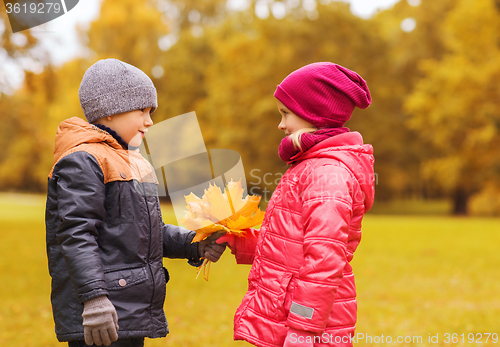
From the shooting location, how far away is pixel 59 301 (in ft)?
7.05

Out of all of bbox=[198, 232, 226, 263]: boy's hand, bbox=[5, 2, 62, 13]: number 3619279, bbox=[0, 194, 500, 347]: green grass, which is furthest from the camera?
bbox=[5, 2, 62, 13]: number 3619279

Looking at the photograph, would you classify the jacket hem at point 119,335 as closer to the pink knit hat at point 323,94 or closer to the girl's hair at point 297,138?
the girl's hair at point 297,138

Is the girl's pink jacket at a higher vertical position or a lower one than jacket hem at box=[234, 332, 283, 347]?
higher

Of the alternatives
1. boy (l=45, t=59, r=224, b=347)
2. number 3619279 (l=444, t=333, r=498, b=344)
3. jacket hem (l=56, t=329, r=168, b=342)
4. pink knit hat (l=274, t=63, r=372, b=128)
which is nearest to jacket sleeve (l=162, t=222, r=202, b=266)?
boy (l=45, t=59, r=224, b=347)

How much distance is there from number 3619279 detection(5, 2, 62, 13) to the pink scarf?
7472 millimetres

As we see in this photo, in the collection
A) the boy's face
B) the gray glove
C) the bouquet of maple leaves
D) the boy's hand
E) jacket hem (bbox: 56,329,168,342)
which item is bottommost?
jacket hem (bbox: 56,329,168,342)

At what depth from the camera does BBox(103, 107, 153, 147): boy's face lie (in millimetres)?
2359

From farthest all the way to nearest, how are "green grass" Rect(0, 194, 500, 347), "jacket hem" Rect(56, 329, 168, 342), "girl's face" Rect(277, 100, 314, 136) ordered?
"green grass" Rect(0, 194, 500, 347), "girl's face" Rect(277, 100, 314, 136), "jacket hem" Rect(56, 329, 168, 342)

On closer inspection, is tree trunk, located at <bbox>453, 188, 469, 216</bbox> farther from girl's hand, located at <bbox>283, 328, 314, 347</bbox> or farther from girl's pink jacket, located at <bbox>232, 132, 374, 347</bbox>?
girl's hand, located at <bbox>283, 328, 314, 347</bbox>

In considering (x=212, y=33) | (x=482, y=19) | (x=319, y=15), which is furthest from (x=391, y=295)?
(x=212, y=33)

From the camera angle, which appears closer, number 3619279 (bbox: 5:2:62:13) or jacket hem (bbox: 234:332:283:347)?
jacket hem (bbox: 234:332:283:347)

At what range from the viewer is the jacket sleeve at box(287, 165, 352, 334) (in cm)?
194

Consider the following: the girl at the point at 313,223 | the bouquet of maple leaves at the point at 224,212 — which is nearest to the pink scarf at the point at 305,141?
the girl at the point at 313,223

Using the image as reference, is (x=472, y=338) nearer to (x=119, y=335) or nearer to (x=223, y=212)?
(x=223, y=212)
